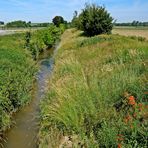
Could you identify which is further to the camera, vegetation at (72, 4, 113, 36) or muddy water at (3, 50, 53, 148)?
vegetation at (72, 4, 113, 36)

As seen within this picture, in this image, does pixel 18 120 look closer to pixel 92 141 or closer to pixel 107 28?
pixel 92 141

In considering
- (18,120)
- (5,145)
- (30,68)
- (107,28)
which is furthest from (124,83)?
Result: (107,28)

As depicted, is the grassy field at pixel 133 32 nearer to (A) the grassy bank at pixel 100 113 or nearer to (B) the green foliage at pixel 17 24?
(A) the grassy bank at pixel 100 113

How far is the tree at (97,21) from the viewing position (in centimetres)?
3678

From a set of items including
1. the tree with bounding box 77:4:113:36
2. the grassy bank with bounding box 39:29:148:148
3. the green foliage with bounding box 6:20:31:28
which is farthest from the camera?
the green foliage with bounding box 6:20:31:28

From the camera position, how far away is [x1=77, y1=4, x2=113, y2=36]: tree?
36781 millimetres

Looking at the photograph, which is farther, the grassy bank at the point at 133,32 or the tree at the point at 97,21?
the grassy bank at the point at 133,32

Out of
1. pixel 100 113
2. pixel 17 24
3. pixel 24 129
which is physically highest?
pixel 100 113

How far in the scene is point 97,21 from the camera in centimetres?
3691

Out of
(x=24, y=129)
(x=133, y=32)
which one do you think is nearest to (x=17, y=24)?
(x=133, y=32)

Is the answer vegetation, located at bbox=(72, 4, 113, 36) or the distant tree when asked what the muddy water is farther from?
the distant tree

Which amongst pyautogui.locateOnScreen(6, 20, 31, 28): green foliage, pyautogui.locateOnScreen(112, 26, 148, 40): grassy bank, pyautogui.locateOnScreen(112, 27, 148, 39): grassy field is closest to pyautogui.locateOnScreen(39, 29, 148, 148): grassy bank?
pyautogui.locateOnScreen(112, 26, 148, 40): grassy bank

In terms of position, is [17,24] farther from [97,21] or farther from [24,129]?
[24,129]

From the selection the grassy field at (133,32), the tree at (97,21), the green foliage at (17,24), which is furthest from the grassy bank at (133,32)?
the green foliage at (17,24)
